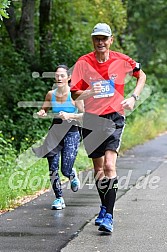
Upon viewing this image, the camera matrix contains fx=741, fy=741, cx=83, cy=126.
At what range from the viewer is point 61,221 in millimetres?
8602

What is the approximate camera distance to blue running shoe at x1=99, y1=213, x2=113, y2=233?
7.74 metres

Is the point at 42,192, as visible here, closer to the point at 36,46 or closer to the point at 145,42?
the point at 36,46

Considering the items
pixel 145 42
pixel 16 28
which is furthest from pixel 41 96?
pixel 145 42

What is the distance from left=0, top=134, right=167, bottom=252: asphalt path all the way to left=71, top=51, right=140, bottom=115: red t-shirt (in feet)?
4.43

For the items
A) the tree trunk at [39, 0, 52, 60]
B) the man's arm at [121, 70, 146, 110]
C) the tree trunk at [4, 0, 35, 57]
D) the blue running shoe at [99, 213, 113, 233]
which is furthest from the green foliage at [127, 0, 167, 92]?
the blue running shoe at [99, 213, 113, 233]

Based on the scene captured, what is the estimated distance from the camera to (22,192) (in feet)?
35.1

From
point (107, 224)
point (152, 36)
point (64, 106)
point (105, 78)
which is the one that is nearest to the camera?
point (107, 224)

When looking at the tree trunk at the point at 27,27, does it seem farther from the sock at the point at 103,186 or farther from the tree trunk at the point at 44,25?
the sock at the point at 103,186

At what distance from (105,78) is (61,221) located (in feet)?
5.91

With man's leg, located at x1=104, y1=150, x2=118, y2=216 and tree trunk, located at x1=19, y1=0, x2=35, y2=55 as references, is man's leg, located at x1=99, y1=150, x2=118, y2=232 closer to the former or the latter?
man's leg, located at x1=104, y1=150, x2=118, y2=216

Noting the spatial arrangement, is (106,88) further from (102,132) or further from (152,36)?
(152,36)

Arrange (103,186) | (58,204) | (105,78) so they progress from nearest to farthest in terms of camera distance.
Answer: (105,78), (103,186), (58,204)

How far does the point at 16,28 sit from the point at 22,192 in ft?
33.5

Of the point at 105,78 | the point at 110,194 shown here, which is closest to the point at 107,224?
the point at 110,194
